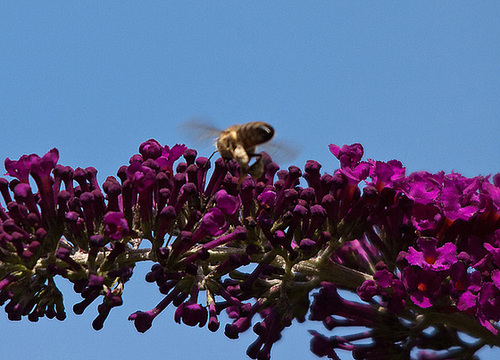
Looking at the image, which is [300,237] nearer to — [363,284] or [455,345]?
[363,284]

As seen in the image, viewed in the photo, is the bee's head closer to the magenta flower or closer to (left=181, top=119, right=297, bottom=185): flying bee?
(left=181, top=119, right=297, bottom=185): flying bee

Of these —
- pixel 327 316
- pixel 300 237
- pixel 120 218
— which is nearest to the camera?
pixel 120 218

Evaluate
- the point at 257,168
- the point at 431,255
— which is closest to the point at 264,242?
the point at 257,168

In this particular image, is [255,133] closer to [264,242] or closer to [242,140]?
[242,140]

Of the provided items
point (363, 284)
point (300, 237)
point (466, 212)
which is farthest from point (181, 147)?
point (466, 212)

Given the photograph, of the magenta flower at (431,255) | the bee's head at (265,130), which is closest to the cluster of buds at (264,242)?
the magenta flower at (431,255)

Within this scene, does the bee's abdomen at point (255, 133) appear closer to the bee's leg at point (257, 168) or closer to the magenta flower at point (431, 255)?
the bee's leg at point (257, 168)

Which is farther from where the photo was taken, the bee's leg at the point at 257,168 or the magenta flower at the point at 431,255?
the magenta flower at the point at 431,255
